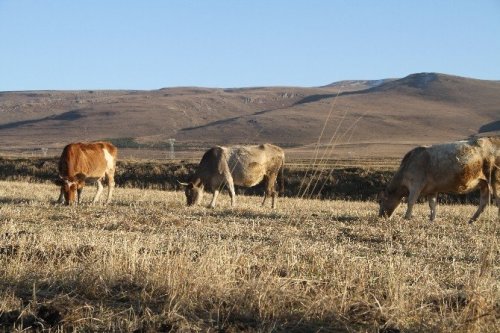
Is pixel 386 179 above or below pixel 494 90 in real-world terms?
below

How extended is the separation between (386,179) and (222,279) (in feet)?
81.6

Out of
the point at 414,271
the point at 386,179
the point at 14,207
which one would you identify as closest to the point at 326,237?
the point at 414,271

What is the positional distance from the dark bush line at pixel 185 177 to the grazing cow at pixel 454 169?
1126cm

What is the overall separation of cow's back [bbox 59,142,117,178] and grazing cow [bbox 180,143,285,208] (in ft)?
8.87

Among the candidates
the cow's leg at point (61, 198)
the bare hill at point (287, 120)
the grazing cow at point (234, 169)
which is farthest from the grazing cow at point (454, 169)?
the bare hill at point (287, 120)

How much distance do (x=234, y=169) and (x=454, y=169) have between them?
26.3ft

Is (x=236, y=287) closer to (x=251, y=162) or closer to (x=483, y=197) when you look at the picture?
(x=483, y=197)

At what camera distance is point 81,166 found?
19641mm

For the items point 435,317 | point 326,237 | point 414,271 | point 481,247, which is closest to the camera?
point 435,317

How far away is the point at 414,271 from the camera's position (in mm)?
8180

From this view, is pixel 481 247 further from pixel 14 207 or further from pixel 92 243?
pixel 14 207

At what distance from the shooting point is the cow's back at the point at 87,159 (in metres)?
19.2

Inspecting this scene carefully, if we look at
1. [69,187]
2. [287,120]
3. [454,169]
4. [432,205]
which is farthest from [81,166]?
[287,120]

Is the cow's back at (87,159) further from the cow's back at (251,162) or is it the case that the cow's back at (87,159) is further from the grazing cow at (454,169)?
the grazing cow at (454,169)
